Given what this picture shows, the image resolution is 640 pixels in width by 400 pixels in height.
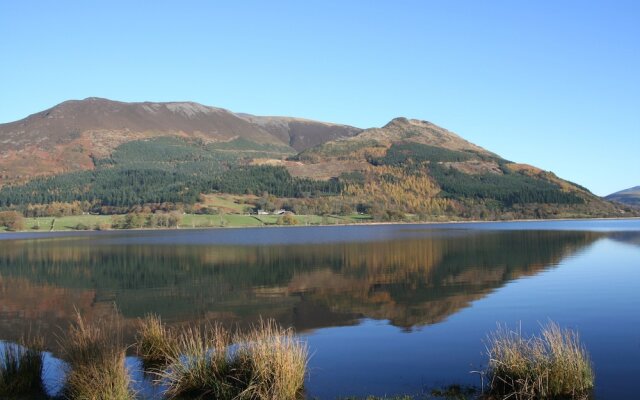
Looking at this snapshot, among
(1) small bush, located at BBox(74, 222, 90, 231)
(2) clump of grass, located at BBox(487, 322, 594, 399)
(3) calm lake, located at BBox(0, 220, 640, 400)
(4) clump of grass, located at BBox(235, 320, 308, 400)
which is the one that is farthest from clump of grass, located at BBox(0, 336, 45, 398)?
(1) small bush, located at BBox(74, 222, 90, 231)

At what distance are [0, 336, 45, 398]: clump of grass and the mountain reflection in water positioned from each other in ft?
23.2

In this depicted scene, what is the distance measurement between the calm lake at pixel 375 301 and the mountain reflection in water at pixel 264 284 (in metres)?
0.11

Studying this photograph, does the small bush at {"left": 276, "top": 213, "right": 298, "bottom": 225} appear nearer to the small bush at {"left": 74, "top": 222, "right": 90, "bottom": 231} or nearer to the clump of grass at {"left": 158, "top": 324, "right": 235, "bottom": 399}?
the small bush at {"left": 74, "top": 222, "right": 90, "bottom": 231}

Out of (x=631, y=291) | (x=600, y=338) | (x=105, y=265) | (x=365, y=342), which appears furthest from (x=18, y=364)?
(x=105, y=265)

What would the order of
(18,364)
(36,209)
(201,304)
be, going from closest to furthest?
(18,364)
(201,304)
(36,209)

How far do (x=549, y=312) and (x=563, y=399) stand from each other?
44.4 feet

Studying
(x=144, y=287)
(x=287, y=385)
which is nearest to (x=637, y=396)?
(x=287, y=385)

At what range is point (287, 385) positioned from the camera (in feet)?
43.9

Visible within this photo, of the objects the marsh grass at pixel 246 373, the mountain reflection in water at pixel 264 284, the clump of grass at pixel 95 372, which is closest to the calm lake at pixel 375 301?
the mountain reflection in water at pixel 264 284

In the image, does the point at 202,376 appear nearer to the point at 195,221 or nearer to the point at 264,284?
the point at 264,284

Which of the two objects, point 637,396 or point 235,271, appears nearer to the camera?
point 637,396

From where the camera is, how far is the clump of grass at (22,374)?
14.1 metres

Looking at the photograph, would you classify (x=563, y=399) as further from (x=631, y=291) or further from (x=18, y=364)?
(x=631, y=291)

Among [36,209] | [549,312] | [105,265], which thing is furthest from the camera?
[36,209]
